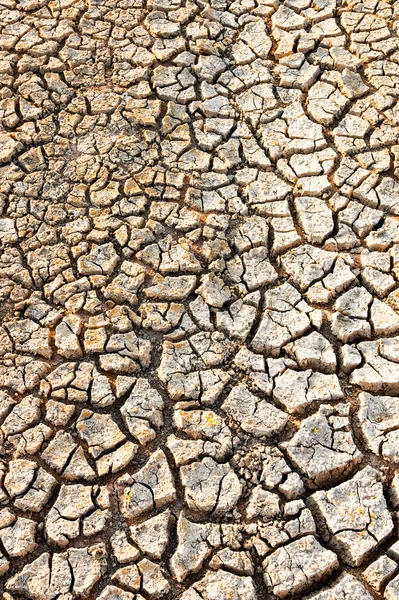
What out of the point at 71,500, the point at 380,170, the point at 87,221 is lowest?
the point at 71,500

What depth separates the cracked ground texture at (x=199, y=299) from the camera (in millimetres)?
2611

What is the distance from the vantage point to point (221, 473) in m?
2.75

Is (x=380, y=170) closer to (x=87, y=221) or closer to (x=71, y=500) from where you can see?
(x=87, y=221)

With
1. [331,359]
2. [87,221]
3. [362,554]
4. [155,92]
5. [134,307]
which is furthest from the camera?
[155,92]

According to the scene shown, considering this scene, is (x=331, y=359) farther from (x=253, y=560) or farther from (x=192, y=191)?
(x=192, y=191)

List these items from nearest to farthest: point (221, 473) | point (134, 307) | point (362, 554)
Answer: point (362, 554) < point (221, 473) < point (134, 307)

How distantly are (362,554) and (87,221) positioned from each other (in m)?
1.91

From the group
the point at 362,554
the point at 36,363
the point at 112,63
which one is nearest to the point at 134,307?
the point at 36,363

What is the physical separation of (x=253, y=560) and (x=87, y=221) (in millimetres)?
1744

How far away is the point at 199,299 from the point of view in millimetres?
3254

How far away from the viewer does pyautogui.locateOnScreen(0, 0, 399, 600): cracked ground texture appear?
261cm

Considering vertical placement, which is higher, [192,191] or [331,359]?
[192,191]

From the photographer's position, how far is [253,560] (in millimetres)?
2564

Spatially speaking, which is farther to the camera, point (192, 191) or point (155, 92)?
point (155, 92)
